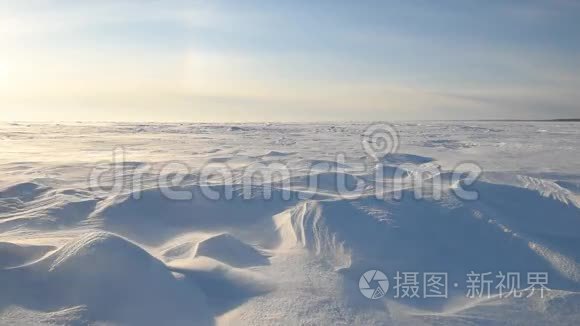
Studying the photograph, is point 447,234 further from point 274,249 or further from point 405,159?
point 405,159

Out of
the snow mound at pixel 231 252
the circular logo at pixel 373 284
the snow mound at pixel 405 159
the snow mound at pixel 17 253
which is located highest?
the snow mound at pixel 405 159

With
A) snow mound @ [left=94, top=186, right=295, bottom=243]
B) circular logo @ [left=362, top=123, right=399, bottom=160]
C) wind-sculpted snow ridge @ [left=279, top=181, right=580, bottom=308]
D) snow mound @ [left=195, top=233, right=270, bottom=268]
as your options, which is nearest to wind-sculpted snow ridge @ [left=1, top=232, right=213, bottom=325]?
snow mound @ [left=195, top=233, right=270, bottom=268]

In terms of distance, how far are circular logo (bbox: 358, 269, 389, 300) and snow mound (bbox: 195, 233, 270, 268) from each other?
655mm

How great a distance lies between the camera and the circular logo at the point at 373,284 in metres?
2.48

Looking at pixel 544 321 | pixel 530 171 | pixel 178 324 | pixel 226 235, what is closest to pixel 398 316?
pixel 544 321

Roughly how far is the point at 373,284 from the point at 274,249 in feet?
2.73

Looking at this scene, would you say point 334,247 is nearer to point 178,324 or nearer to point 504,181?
point 178,324

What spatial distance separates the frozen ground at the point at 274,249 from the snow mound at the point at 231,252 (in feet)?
0.04

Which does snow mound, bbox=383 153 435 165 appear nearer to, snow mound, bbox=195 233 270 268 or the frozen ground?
the frozen ground

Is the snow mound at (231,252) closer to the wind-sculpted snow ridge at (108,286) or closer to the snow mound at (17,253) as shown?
the wind-sculpted snow ridge at (108,286)

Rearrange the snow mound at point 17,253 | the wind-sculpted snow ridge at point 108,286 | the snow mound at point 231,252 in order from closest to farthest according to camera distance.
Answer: the wind-sculpted snow ridge at point 108,286 < the snow mound at point 17,253 < the snow mound at point 231,252

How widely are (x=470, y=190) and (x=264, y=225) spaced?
80.9 inches

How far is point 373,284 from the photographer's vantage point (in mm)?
2592

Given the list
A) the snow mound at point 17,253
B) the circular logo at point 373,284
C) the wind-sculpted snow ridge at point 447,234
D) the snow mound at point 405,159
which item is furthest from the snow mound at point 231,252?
the snow mound at point 405,159
